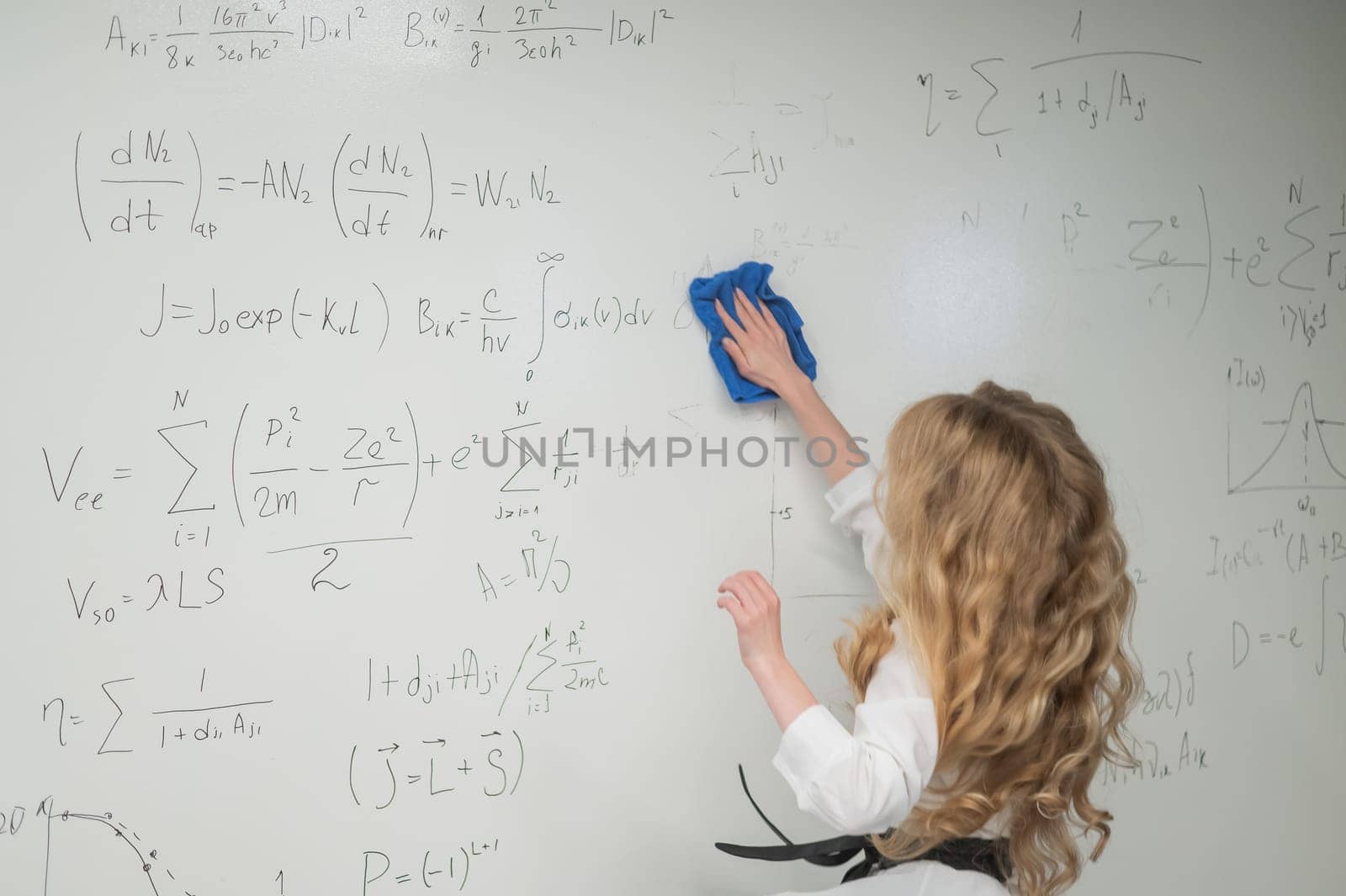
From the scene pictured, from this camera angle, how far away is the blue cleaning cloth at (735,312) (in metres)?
1.39


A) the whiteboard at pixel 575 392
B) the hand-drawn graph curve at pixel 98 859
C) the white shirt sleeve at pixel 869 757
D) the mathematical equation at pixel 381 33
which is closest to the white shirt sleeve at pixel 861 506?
the whiteboard at pixel 575 392

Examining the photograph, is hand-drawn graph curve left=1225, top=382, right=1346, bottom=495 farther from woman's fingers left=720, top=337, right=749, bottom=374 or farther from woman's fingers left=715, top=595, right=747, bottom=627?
woman's fingers left=715, top=595, right=747, bottom=627

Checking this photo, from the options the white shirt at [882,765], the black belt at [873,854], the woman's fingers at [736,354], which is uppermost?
the woman's fingers at [736,354]

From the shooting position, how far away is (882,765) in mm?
998

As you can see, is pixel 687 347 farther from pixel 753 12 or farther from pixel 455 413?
pixel 753 12

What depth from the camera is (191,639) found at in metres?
1.26

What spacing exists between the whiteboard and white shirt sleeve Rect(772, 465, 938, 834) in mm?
393

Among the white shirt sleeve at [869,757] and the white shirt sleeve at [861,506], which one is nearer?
the white shirt sleeve at [869,757]

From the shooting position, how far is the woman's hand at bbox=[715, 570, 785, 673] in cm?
109

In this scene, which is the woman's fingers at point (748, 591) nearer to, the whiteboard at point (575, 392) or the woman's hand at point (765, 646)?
the woman's hand at point (765, 646)

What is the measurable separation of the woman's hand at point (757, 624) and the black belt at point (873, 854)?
0.86 feet

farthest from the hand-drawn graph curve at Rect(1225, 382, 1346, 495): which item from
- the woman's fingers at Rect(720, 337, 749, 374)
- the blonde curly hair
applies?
the woman's fingers at Rect(720, 337, 749, 374)

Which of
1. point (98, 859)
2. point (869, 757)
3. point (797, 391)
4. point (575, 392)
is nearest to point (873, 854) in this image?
point (869, 757)

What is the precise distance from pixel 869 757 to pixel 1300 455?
Result: 115 centimetres
